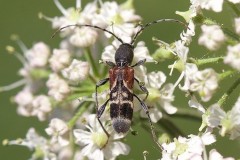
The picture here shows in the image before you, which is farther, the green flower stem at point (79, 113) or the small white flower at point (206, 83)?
the green flower stem at point (79, 113)

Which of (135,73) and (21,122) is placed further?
(21,122)

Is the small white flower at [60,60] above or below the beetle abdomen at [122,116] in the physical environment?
above

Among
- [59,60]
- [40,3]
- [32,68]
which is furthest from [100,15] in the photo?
[40,3]

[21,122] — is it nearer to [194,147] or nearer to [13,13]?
[13,13]

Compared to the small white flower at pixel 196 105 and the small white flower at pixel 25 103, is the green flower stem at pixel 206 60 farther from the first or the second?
the small white flower at pixel 25 103

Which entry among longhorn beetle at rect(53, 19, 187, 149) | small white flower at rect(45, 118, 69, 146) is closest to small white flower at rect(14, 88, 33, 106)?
small white flower at rect(45, 118, 69, 146)

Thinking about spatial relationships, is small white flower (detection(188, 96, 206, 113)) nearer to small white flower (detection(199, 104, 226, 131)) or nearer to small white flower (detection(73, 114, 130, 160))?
small white flower (detection(199, 104, 226, 131))

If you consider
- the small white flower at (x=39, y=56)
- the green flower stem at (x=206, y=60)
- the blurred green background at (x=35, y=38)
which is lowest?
the green flower stem at (x=206, y=60)

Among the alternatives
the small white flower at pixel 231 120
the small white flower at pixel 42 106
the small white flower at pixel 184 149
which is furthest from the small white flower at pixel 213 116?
the small white flower at pixel 42 106
